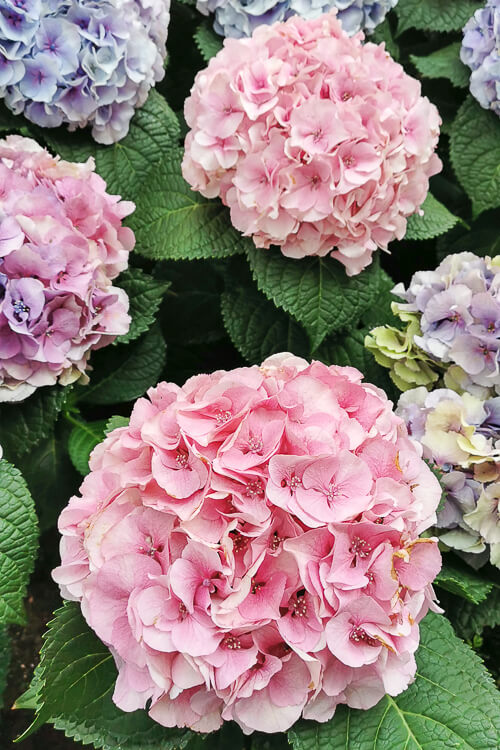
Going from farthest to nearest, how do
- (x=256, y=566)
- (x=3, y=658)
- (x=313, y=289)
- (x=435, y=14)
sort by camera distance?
(x=435, y=14)
(x=3, y=658)
(x=313, y=289)
(x=256, y=566)

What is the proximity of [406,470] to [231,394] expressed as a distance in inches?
8.7

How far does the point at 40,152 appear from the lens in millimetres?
1243

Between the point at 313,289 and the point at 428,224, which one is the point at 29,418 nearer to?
the point at 313,289

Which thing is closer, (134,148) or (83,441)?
(83,441)

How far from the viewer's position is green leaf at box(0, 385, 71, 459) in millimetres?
1229

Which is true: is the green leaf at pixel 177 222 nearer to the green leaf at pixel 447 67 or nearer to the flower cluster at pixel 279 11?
the flower cluster at pixel 279 11

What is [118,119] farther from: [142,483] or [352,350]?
[142,483]

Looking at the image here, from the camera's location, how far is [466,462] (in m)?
1.04

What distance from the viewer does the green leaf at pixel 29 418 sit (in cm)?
123

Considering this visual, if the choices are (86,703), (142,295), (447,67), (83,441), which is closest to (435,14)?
(447,67)

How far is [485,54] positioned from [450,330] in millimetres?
664

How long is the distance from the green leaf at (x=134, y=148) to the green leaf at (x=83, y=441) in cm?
46

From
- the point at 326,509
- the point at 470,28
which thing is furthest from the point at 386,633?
the point at 470,28

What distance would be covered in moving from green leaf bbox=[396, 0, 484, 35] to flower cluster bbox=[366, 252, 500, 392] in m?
0.71
